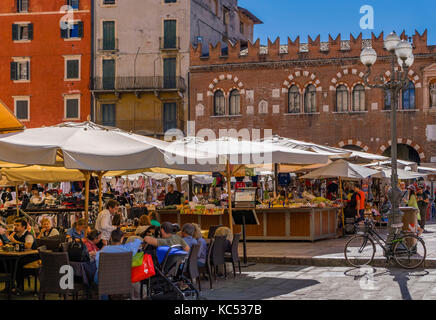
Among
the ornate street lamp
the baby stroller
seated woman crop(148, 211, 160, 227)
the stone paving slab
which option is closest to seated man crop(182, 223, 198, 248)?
the baby stroller

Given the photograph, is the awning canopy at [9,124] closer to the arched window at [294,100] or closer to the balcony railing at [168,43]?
the arched window at [294,100]

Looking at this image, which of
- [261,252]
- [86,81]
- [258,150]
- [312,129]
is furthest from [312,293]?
[86,81]

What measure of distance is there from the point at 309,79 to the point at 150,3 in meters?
9.94

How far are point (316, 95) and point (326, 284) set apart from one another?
26476 mm

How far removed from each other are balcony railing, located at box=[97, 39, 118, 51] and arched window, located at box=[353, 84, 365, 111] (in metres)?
13.1

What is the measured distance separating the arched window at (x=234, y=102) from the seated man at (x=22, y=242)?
1094 inches

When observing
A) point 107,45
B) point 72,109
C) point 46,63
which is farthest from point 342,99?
point 46,63

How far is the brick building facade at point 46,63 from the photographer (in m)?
39.8

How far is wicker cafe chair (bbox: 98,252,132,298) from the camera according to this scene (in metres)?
8.09

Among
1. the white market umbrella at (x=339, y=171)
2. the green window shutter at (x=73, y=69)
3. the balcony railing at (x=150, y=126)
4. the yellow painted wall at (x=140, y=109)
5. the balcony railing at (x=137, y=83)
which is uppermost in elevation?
the green window shutter at (x=73, y=69)

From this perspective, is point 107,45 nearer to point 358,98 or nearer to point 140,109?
point 140,109

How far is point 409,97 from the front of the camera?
117 ft

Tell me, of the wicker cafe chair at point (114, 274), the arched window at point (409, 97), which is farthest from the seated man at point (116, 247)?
the arched window at point (409, 97)
